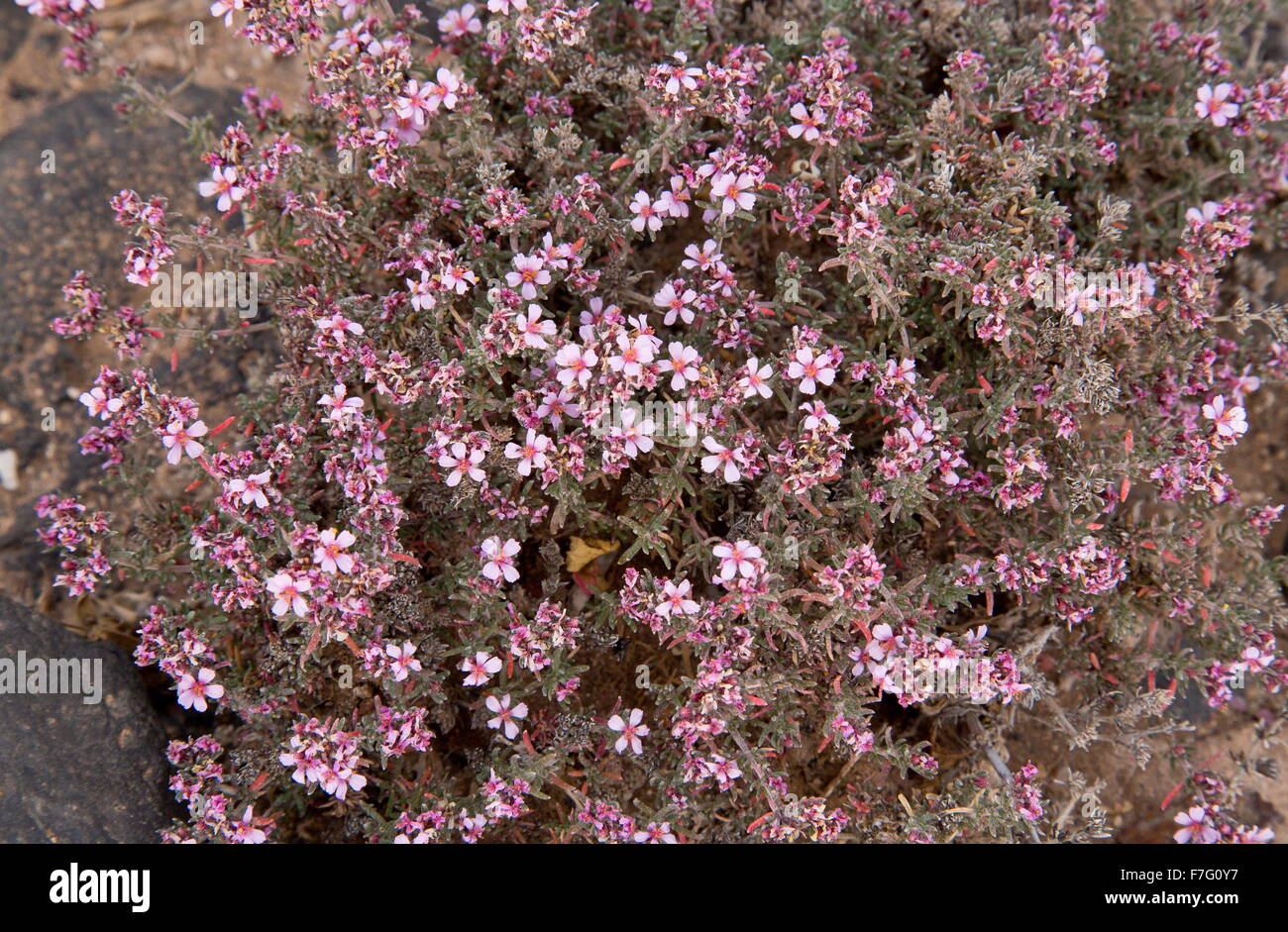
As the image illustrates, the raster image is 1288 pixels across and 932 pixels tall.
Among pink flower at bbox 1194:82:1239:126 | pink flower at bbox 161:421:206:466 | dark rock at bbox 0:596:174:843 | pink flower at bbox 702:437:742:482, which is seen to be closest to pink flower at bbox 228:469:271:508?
pink flower at bbox 161:421:206:466

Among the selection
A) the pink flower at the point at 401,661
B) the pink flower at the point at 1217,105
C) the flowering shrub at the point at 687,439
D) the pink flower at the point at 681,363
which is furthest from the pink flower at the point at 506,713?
the pink flower at the point at 1217,105

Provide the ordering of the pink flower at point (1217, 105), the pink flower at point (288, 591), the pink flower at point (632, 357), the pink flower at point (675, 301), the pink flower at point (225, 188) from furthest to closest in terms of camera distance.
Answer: the pink flower at point (1217, 105), the pink flower at point (675, 301), the pink flower at point (225, 188), the pink flower at point (632, 357), the pink flower at point (288, 591)

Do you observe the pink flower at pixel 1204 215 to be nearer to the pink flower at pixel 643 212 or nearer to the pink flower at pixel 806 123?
the pink flower at pixel 806 123

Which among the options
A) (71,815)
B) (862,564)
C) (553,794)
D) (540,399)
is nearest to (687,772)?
(553,794)

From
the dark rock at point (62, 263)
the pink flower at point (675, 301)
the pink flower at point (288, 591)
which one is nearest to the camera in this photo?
the pink flower at point (288, 591)

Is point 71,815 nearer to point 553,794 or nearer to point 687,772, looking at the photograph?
point 553,794
